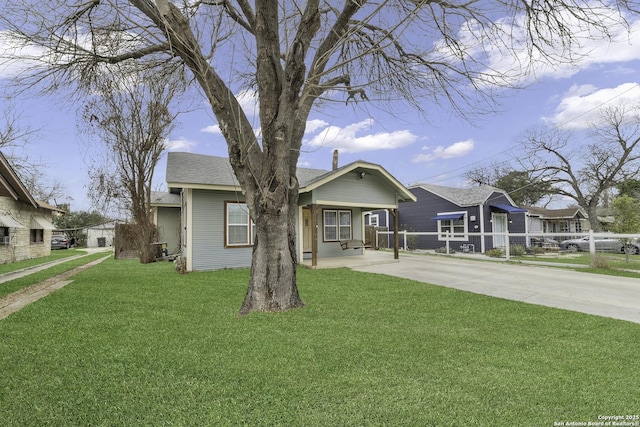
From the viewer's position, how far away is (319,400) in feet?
8.33

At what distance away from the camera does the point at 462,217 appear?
18.9 m

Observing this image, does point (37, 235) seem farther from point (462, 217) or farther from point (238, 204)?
point (462, 217)

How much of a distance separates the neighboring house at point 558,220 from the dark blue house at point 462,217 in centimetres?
992

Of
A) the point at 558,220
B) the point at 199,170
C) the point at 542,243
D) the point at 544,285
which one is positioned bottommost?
the point at 544,285

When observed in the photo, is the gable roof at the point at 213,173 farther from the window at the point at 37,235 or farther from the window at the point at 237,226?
the window at the point at 37,235

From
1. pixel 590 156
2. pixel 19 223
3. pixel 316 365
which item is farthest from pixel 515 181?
pixel 19 223

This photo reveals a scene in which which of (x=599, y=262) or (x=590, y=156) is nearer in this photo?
(x=599, y=262)

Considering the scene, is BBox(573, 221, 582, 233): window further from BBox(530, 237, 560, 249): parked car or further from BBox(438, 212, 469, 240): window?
Result: BBox(438, 212, 469, 240): window

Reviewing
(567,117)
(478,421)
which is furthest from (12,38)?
(567,117)

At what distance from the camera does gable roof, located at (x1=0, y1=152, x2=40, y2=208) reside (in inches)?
424

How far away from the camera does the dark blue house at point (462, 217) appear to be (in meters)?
18.1

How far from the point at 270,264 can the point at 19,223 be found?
1545 cm

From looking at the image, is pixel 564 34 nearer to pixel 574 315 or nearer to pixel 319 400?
pixel 574 315

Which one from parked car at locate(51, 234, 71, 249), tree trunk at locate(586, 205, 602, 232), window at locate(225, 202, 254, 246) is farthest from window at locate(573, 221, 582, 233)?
parked car at locate(51, 234, 71, 249)
